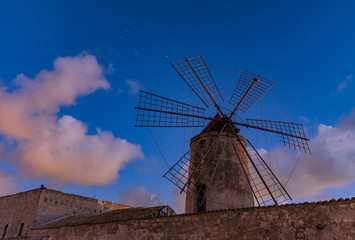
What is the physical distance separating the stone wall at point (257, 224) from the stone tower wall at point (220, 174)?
298 cm

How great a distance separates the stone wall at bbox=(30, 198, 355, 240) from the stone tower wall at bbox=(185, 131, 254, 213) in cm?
298

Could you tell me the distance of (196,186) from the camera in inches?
436

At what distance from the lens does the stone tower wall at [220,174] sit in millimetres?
10305

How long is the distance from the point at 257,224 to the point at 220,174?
4557 mm

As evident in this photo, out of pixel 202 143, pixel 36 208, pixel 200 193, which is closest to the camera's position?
pixel 200 193

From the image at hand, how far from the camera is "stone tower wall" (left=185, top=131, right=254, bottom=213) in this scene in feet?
33.8

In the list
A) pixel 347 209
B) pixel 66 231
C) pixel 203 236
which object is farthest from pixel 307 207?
pixel 66 231

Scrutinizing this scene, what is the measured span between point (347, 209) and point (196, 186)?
21.3 feet

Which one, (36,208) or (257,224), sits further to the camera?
(36,208)

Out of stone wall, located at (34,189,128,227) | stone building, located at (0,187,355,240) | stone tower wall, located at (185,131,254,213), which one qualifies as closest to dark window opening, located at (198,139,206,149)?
stone tower wall, located at (185,131,254,213)

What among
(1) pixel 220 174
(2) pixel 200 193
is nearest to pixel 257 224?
(1) pixel 220 174

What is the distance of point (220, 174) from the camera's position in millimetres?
10672

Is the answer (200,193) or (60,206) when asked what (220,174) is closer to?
(200,193)

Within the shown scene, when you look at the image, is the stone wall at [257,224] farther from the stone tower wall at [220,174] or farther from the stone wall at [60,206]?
the stone wall at [60,206]
